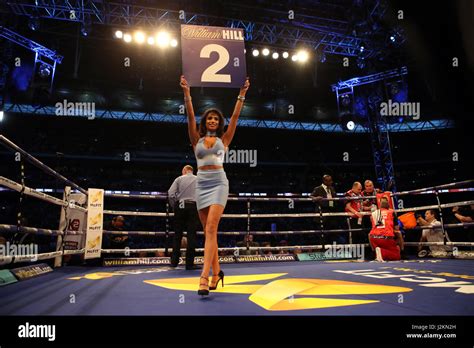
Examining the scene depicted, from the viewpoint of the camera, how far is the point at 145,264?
5.03m

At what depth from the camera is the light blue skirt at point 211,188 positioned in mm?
2441

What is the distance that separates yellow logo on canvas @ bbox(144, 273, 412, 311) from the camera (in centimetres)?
185

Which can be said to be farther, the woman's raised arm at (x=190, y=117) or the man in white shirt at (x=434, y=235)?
the man in white shirt at (x=434, y=235)

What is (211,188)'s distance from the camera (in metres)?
2.46

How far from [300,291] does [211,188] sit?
0.97 meters

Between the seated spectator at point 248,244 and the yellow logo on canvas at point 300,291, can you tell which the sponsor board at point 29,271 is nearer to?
the yellow logo on canvas at point 300,291

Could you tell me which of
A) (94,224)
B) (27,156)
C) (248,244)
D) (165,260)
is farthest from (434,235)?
(27,156)

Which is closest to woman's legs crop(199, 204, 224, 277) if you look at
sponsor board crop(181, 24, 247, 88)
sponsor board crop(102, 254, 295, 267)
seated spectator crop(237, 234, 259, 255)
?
sponsor board crop(181, 24, 247, 88)

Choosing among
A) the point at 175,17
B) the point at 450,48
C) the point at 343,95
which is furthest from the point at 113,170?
the point at 450,48

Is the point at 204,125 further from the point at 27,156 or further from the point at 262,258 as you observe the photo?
the point at 262,258

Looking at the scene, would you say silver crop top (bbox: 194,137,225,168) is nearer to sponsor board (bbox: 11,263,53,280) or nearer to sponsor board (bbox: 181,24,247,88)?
sponsor board (bbox: 181,24,247,88)

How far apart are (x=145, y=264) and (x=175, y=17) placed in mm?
7331

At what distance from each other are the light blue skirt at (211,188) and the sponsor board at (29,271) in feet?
6.03

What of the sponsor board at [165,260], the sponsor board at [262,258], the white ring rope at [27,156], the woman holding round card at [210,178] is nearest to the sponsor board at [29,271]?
the white ring rope at [27,156]
